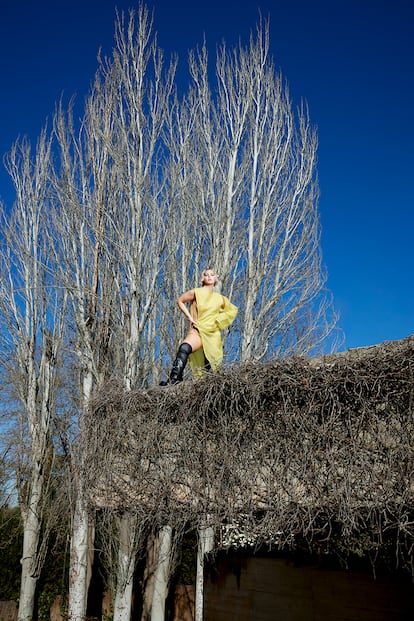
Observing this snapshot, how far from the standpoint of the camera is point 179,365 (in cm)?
693

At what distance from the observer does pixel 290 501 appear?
184 inches

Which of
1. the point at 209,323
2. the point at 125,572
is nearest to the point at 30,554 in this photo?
the point at 125,572

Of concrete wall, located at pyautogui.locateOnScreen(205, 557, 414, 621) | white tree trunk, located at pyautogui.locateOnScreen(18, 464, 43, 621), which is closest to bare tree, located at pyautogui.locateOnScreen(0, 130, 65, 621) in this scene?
white tree trunk, located at pyautogui.locateOnScreen(18, 464, 43, 621)

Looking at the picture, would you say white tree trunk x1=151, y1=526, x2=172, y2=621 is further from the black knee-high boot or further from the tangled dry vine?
the tangled dry vine

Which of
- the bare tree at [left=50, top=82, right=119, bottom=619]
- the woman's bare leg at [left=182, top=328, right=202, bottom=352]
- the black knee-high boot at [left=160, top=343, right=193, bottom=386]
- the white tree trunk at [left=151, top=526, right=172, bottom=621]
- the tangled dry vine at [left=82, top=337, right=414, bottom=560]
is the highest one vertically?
the bare tree at [left=50, top=82, right=119, bottom=619]

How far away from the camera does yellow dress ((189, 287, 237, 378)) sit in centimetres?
743

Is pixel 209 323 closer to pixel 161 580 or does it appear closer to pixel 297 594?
pixel 297 594

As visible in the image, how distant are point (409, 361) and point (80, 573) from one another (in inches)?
353

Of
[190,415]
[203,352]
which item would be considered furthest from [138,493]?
[203,352]

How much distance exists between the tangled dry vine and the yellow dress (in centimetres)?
159

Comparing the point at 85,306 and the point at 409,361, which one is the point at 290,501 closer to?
the point at 409,361

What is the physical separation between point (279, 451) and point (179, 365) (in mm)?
2306

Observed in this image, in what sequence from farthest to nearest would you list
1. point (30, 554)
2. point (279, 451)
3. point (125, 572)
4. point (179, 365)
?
point (30, 554) → point (125, 572) → point (179, 365) → point (279, 451)

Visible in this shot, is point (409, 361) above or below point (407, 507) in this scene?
above
